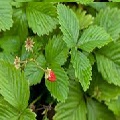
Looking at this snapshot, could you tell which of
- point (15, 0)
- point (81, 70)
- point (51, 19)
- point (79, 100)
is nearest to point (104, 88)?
point (79, 100)

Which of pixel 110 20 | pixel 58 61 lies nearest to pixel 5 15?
pixel 58 61

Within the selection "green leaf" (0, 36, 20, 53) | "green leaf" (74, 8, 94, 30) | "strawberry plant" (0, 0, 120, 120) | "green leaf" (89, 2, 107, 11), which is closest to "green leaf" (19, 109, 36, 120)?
"strawberry plant" (0, 0, 120, 120)

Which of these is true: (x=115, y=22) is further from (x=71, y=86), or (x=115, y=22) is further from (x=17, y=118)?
(x=17, y=118)

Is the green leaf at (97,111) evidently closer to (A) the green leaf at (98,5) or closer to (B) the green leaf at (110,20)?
(B) the green leaf at (110,20)

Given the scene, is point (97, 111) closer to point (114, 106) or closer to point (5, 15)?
point (114, 106)

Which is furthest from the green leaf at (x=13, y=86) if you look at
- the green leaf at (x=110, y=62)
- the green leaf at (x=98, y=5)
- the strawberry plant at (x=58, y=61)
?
the green leaf at (x=98, y=5)

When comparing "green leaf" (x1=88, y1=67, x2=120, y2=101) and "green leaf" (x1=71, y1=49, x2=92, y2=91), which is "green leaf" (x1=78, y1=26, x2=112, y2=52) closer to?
"green leaf" (x1=71, y1=49, x2=92, y2=91)
